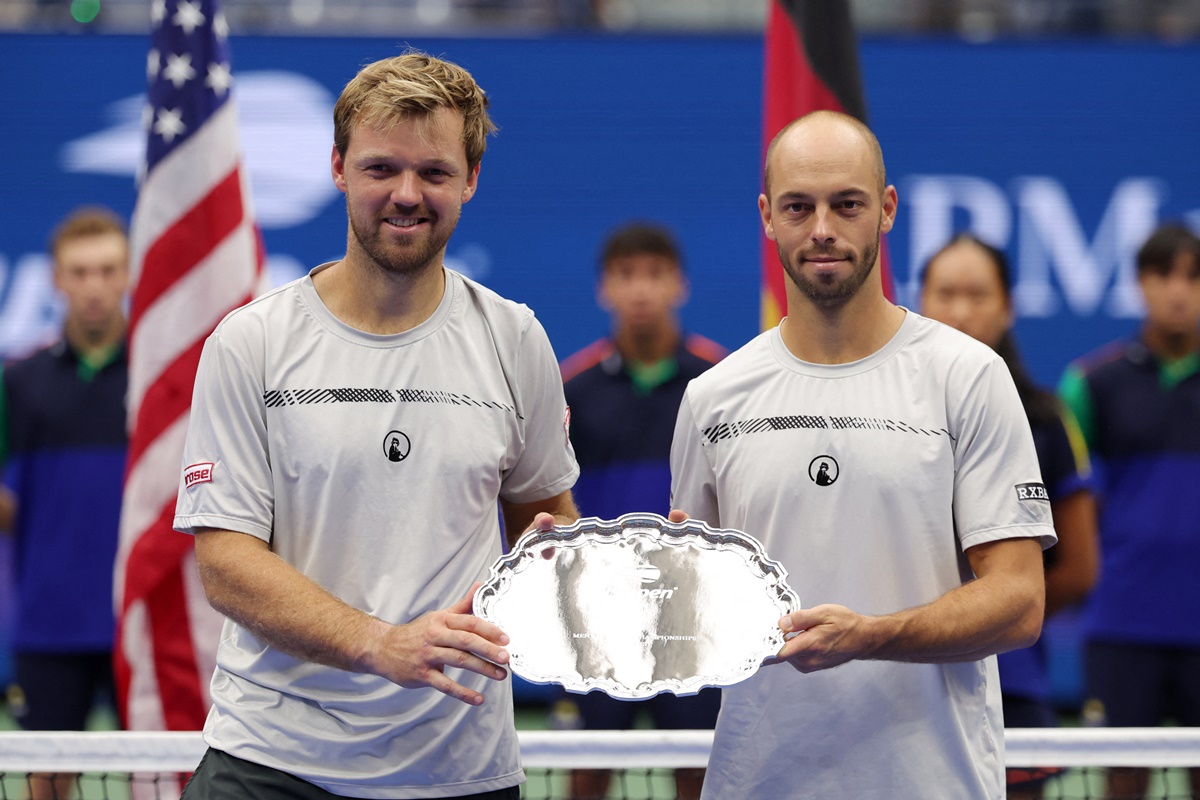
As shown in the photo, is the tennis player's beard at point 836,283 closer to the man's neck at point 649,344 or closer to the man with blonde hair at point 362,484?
the man with blonde hair at point 362,484

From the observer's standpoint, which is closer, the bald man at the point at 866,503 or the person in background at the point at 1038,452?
the bald man at the point at 866,503

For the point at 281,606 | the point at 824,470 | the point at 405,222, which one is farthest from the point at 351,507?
the point at 824,470

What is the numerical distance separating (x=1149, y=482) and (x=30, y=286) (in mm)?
6258

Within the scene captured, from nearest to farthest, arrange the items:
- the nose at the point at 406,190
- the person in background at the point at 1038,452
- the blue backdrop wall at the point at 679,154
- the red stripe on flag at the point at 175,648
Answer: the nose at the point at 406,190 → the person in background at the point at 1038,452 → the red stripe on flag at the point at 175,648 → the blue backdrop wall at the point at 679,154

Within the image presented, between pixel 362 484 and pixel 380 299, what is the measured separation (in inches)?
15.6

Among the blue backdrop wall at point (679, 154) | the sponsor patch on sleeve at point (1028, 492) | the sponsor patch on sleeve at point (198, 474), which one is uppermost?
the blue backdrop wall at point (679, 154)

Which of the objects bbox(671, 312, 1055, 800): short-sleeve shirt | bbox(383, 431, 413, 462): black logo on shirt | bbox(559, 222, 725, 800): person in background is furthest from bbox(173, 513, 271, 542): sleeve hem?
bbox(559, 222, 725, 800): person in background

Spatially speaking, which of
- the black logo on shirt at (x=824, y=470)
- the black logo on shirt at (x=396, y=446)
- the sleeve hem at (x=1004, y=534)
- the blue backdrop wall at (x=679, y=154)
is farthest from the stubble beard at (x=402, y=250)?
the blue backdrop wall at (x=679, y=154)

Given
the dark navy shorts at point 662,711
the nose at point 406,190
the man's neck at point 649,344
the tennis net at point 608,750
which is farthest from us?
the man's neck at point 649,344

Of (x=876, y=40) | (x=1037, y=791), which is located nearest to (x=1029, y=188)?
(x=876, y=40)

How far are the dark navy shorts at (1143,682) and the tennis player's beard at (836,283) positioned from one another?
3.37m

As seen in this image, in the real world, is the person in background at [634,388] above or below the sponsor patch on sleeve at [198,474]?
above

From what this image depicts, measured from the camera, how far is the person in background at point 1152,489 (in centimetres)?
586

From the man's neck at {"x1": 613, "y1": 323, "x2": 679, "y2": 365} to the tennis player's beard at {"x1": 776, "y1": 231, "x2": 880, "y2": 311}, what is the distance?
10.6 ft
